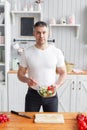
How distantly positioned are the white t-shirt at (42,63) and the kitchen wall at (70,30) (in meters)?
1.70

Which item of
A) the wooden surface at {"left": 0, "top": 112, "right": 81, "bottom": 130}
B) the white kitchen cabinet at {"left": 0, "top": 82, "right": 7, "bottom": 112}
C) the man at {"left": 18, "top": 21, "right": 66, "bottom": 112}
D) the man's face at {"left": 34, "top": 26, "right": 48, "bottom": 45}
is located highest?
the man's face at {"left": 34, "top": 26, "right": 48, "bottom": 45}

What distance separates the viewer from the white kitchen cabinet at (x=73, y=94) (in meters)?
3.75

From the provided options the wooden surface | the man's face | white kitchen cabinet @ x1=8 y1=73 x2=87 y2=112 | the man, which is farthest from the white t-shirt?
white kitchen cabinet @ x1=8 y1=73 x2=87 y2=112

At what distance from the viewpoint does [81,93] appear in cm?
378

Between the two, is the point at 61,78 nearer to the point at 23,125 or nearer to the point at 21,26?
the point at 23,125

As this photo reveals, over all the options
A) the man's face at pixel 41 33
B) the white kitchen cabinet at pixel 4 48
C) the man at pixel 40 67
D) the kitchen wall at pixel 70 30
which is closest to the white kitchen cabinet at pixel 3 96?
the white kitchen cabinet at pixel 4 48

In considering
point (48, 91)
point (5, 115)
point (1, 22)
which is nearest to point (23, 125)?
point (5, 115)

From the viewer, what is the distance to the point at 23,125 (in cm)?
183

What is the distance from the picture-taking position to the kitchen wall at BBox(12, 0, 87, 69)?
400cm

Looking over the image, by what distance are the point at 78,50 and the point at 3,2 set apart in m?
1.39

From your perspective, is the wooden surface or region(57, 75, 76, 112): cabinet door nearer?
the wooden surface

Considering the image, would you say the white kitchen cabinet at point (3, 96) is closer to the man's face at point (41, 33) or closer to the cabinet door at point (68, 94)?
the cabinet door at point (68, 94)

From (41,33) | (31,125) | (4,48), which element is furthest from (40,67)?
(4,48)

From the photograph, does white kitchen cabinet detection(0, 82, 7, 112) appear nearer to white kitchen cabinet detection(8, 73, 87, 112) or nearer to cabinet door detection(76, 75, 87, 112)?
white kitchen cabinet detection(8, 73, 87, 112)
